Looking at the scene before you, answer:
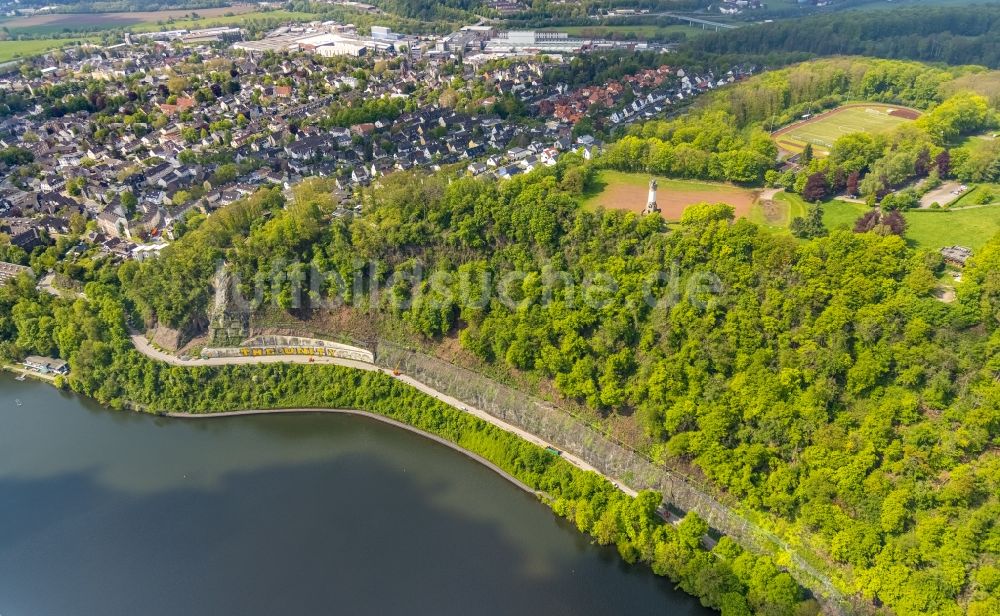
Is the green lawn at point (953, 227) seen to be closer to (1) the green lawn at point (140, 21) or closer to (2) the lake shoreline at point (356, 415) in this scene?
(2) the lake shoreline at point (356, 415)

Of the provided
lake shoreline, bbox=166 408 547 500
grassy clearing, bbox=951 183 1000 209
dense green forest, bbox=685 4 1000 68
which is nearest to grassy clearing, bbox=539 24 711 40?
dense green forest, bbox=685 4 1000 68

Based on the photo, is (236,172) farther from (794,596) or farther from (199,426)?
(794,596)

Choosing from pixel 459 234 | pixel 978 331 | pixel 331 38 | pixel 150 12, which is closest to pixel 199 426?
pixel 459 234

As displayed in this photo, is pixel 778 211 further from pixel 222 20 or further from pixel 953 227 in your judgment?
pixel 222 20

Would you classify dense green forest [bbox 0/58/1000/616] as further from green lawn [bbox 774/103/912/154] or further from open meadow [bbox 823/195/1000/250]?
green lawn [bbox 774/103/912/154]

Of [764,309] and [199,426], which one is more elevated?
[764,309]

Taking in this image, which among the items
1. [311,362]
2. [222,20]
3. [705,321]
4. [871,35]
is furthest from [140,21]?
[705,321]
